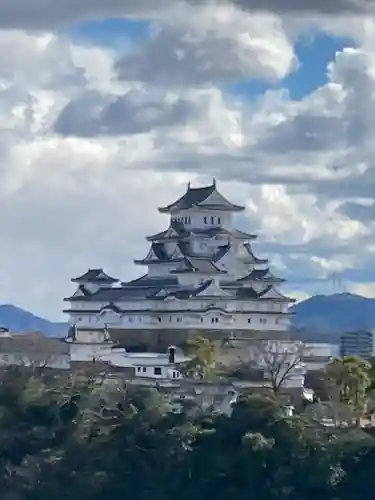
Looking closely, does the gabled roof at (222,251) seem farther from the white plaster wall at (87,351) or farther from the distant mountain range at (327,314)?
the distant mountain range at (327,314)

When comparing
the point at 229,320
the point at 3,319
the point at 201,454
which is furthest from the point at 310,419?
the point at 3,319

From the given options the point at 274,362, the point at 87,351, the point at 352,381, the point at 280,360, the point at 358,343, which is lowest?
the point at 352,381

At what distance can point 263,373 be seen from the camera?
194 ft

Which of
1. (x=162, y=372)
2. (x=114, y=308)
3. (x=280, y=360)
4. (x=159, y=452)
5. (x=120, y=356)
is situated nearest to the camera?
(x=159, y=452)

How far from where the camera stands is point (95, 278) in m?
69.7

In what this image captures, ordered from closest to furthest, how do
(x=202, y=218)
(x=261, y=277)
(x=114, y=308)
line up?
(x=114, y=308)
(x=261, y=277)
(x=202, y=218)

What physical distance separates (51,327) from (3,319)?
21093 mm

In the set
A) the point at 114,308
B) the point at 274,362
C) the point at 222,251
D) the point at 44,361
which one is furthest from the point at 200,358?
the point at 222,251

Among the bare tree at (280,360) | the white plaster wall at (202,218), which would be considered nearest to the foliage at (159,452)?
the bare tree at (280,360)

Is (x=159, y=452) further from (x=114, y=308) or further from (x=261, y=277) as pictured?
(x=261, y=277)

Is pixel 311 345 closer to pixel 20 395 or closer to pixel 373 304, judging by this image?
pixel 20 395

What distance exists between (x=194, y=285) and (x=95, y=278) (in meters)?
5.06

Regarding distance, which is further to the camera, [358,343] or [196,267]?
[358,343]

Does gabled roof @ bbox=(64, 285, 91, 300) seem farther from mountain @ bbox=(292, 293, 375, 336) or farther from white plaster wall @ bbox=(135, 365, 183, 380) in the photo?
mountain @ bbox=(292, 293, 375, 336)
